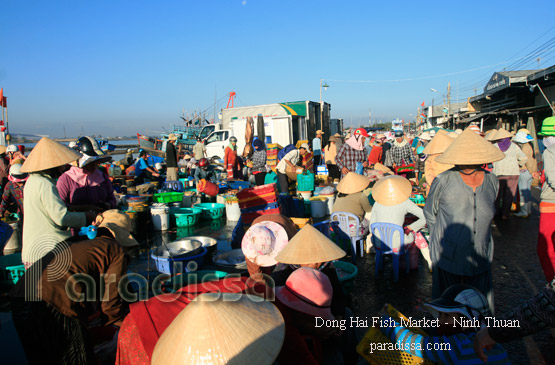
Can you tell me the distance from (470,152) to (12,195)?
7242 mm

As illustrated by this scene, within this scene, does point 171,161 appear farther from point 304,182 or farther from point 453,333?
point 453,333

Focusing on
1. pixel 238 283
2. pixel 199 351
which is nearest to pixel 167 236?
pixel 238 283

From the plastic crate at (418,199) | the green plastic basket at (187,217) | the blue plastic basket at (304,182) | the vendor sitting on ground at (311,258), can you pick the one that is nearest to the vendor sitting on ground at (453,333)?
the vendor sitting on ground at (311,258)

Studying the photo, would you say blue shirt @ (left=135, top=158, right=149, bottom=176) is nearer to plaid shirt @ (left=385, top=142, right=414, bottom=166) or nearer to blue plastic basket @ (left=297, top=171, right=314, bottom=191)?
blue plastic basket @ (left=297, top=171, right=314, bottom=191)

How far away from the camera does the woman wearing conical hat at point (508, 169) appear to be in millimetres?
7344

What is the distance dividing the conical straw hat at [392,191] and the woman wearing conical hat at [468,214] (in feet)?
5.48

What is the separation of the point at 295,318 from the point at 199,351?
3.32 ft

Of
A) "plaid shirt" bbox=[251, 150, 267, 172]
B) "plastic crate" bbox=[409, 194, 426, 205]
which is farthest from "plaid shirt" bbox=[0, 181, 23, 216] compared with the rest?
"plastic crate" bbox=[409, 194, 426, 205]

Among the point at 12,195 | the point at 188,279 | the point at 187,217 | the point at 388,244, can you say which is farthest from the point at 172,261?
the point at 12,195

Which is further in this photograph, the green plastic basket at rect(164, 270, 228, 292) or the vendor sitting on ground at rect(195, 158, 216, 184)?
the vendor sitting on ground at rect(195, 158, 216, 184)

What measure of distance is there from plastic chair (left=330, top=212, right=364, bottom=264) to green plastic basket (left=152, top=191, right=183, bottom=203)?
4401 mm

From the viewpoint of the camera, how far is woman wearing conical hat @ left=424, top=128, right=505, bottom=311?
10.1 ft

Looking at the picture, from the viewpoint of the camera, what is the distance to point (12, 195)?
646cm

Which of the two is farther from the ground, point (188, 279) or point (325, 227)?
point (325, 227)
